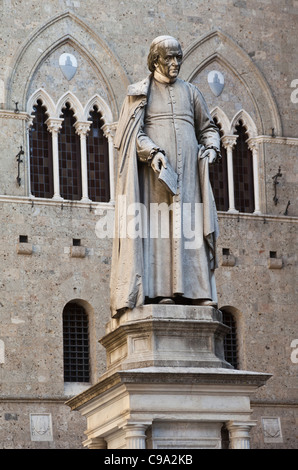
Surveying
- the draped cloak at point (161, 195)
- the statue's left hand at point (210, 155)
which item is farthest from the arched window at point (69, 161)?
the statue's left hand at point (210, 155)

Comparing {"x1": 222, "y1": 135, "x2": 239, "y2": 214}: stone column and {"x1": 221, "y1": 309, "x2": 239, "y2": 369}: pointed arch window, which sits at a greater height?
{"x1": 222, "y1": 135, "x2": 239, "y2": 214}: stone column

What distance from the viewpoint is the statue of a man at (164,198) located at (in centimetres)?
1196

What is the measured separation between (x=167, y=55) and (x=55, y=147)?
42.4ft

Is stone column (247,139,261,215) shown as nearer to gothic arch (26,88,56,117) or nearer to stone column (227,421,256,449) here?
gothic arch (26,88,56,117)

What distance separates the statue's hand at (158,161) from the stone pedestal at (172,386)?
128cm

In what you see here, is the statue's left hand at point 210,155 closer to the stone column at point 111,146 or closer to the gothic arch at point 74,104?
the stone column at point 111,146

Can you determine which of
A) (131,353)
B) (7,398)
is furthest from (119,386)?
(7,398)

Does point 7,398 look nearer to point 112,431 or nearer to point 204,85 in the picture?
point 204,85

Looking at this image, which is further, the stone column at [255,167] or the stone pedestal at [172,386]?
the stone column at [255,167]

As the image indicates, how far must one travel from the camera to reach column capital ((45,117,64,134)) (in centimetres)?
2539

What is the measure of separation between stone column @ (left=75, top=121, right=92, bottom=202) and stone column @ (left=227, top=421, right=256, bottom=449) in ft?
46.4

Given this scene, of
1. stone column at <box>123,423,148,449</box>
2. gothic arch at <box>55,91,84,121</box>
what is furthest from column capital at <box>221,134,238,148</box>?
stone column at <box>123,423,148,449</box>

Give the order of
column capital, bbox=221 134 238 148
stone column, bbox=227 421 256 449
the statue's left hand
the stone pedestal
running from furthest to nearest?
column capital, bbox=221 134 238 148 < the statue's left hand < stone column, bbox=227 421 256 449 < the stone pedestal

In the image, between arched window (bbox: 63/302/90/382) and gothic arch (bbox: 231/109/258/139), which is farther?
gothic arch (bbox: 231/109/258/139)
